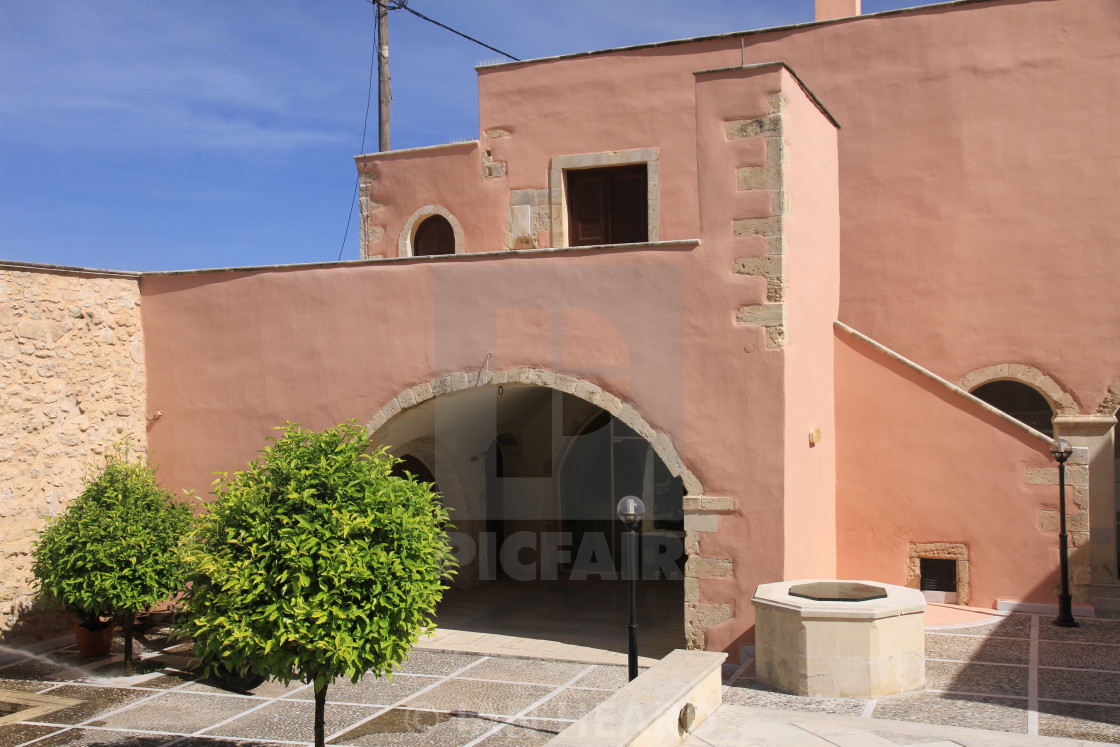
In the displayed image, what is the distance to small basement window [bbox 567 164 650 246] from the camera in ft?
40.7

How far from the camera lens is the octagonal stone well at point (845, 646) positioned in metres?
7.55

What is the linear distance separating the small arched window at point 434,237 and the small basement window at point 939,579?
712cm

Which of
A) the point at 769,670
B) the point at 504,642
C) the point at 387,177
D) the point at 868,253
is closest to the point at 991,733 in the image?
the point at 769,670

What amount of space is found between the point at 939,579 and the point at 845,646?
11.5 ft

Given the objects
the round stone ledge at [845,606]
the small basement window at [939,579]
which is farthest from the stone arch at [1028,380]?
the round stone ledge at [845,606]

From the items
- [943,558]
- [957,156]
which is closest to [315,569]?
[943,558]

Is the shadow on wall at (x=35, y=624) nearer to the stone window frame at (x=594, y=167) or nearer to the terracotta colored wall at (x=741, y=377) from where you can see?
the terracotta colored wall at (x=741, y=377)

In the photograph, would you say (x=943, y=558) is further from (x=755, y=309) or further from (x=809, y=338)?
(x=755, y=309)

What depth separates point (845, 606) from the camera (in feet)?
25.1

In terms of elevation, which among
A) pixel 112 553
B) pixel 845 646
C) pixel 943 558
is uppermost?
pixel 112 553

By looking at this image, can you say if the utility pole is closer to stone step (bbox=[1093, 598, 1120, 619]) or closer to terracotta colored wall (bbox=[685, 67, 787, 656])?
terracotta colored wall (bbox=[685, 67, 787, 656])

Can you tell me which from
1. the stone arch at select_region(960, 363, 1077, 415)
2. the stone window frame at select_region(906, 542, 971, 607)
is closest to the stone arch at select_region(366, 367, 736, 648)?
the stone window frame at select_region(906, 542, 971, 607)

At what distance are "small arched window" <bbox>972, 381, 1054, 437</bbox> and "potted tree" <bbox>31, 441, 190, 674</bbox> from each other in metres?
9.19

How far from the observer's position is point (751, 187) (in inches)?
358
